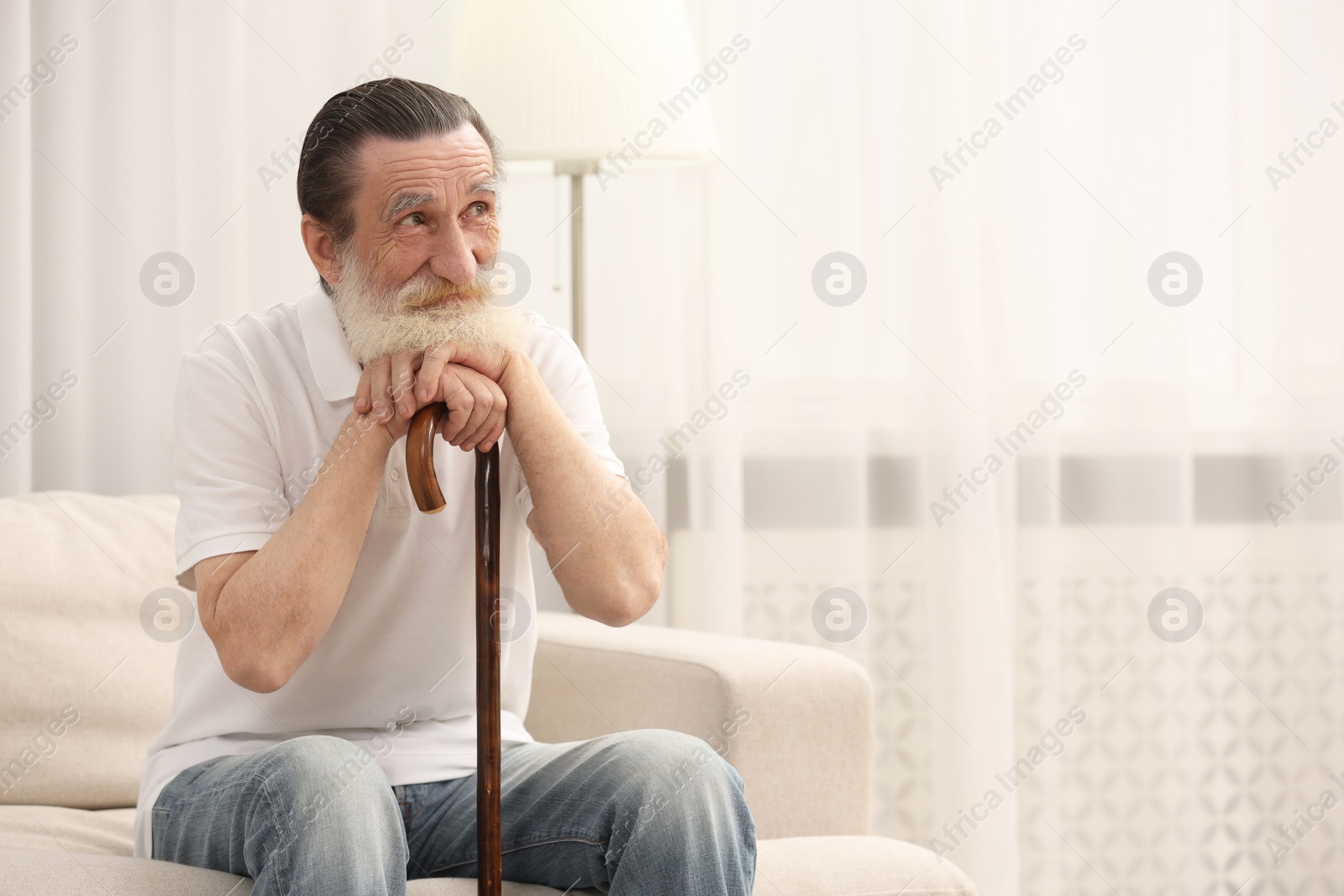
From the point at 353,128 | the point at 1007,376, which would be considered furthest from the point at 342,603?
the point at 1007,376

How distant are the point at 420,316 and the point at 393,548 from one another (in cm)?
25

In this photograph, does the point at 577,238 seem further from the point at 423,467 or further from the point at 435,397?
the point at 423,467

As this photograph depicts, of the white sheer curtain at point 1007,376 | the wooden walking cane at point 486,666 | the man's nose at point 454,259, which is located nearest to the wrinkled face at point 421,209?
the man's nose at point 454,259

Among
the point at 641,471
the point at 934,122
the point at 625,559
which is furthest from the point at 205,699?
the point at 934,122

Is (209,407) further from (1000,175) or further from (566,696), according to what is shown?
(1000,175)

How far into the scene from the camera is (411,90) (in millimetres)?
1335

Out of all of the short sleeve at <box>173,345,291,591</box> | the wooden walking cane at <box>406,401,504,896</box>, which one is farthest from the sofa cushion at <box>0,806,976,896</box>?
the short sleeve at <box>173,345,291,591</box>

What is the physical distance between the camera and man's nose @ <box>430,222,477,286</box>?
4.17ft

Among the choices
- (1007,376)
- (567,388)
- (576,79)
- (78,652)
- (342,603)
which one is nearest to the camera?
(342,603)

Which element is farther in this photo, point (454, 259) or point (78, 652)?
point (78, 652)

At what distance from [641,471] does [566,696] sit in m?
0.64

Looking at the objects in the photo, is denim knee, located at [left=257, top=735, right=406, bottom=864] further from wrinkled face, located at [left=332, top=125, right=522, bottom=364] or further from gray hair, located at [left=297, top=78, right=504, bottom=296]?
gray hair, located at [left=297, top=78, right=504, bottom=296]

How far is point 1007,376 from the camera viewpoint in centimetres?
230

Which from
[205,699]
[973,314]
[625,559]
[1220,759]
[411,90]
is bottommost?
[1220,759]
